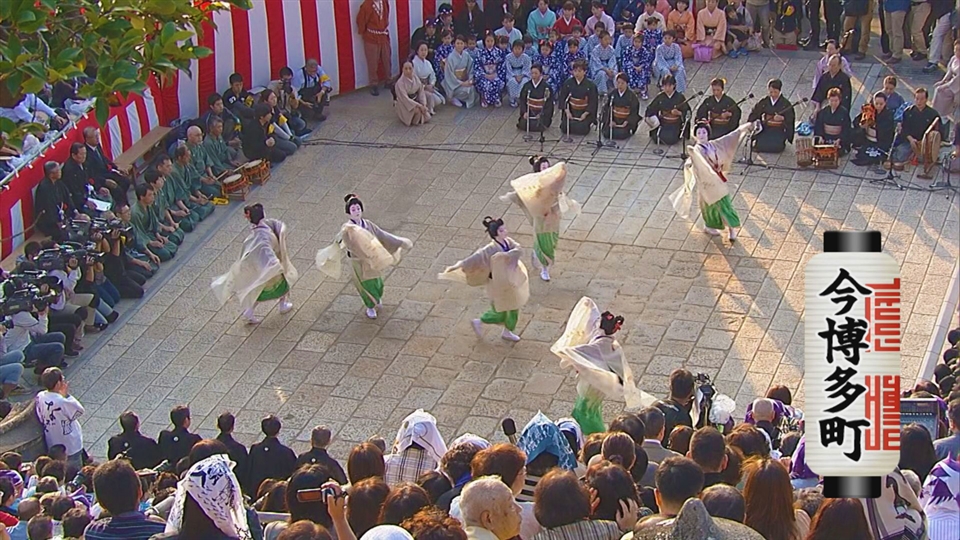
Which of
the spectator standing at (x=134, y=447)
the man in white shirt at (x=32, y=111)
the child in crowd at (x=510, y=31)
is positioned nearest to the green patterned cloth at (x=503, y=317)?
the spectator standing at (x=134, y=447)

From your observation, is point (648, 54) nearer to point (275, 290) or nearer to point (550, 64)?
point (550, 64)

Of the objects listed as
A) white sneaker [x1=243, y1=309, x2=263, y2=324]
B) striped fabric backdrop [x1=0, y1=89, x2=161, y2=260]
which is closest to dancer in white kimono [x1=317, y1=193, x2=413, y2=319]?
white sneaker [x1=243, y1=309, x2=263, y2=324]

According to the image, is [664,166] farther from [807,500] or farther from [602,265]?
[807,500]

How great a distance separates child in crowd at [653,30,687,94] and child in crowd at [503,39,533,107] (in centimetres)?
143

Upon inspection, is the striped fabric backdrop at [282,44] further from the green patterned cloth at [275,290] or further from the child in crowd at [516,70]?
the green patterned cloth at [275,290]

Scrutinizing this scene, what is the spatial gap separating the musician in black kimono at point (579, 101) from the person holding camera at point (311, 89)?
2.66m

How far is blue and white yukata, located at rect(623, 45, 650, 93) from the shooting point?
15.6m

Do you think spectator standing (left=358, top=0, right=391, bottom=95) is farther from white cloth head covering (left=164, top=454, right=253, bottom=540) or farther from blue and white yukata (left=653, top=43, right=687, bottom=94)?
white cloth head covering (left=164, top=454, right=253, bottom=540)

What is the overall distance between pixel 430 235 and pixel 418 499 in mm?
7379

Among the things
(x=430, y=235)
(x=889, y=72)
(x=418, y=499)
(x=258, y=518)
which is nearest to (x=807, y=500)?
(x=418, y=499)

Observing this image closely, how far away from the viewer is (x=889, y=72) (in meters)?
15.8

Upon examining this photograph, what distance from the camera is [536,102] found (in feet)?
48.6

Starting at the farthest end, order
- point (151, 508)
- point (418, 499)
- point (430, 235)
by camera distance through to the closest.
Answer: point (430, 235) < point (151, 508) < point (418, 499)

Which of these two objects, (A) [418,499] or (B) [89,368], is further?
(B) [89,368]
